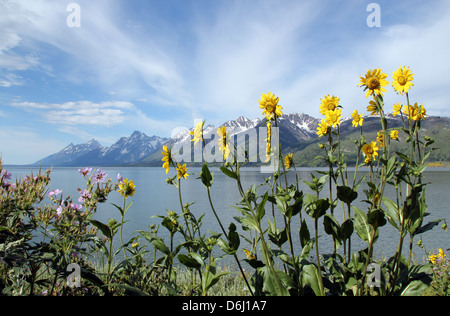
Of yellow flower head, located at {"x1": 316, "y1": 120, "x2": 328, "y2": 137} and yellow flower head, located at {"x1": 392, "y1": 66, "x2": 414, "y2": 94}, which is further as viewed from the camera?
yellow flower head, located at {"x1": 316, "y1": 120, "x2": 328, "y2": 137}

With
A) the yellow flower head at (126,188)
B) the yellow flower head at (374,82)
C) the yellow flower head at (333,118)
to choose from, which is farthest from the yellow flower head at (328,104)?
the yellow flower head at (126,188)

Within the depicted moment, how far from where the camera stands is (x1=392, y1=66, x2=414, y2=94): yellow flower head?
2236 millimetres

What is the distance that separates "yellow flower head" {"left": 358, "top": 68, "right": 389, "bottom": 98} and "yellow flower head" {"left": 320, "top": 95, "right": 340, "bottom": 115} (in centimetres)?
38

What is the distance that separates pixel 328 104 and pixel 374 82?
0.47 metres

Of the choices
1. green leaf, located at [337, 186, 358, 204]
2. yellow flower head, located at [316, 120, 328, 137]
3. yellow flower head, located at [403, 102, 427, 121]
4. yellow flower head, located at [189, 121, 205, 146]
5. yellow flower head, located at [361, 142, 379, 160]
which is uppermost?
yellow flower head, located at [403, 102, 427, 121]

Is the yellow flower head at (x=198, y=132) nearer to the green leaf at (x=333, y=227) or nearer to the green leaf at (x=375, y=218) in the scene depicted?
the green leaf at (x=333, y=227)

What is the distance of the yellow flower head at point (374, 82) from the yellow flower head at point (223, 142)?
Answer: 1210 mm

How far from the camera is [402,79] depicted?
225cm

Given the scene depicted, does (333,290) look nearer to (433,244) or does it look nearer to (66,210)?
(66,210)

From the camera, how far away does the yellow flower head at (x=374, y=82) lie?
2.14 meters

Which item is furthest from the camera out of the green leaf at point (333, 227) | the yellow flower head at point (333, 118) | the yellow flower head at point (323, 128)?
the yellow flower head at point (323, 128)

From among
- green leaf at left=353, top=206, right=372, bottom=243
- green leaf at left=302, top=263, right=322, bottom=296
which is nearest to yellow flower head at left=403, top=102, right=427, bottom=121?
green leaf at left=353, top=206, right=372, bottom=243

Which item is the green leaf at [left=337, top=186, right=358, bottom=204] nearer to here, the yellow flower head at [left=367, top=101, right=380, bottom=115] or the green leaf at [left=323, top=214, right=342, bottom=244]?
the green leaf at [left=323, top=214, right=342, bottom=244]
